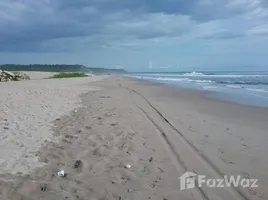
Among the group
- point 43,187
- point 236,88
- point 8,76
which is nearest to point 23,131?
point 43,187

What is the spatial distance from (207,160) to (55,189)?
2.93 meters

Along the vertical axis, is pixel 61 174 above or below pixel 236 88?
above

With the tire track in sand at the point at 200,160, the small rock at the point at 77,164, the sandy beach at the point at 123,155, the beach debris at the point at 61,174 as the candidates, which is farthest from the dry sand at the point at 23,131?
the tire track in sand at the point at 200,160

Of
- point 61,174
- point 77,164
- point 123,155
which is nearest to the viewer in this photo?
point 61,174

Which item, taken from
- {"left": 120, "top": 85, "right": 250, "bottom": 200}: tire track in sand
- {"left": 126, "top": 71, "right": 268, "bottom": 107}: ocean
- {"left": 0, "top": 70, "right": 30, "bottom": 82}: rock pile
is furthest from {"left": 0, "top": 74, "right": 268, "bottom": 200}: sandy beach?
{"left": 0, "top": 70, "right": 30, "bottom": 82}: rock pile

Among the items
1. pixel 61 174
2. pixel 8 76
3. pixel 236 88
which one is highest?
pixel 61 174

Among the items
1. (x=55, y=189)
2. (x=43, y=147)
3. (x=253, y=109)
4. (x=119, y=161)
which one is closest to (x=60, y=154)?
(x=43, y=147)

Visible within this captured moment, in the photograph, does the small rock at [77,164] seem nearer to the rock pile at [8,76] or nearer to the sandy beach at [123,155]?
the sandy beach at [123,155]

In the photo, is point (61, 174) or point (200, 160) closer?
point (61, 174)

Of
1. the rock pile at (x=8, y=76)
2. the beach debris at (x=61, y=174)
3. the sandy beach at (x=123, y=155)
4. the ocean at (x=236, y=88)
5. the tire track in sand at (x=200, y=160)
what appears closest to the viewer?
the tire track in sand at (x=200, y=160)

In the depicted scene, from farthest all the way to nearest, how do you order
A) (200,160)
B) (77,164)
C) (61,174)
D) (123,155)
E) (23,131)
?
(23,131), (123,155), (200,160), (77,164), (61,174)

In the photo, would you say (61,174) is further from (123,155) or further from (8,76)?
(8,76)

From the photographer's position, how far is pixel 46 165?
225 inches

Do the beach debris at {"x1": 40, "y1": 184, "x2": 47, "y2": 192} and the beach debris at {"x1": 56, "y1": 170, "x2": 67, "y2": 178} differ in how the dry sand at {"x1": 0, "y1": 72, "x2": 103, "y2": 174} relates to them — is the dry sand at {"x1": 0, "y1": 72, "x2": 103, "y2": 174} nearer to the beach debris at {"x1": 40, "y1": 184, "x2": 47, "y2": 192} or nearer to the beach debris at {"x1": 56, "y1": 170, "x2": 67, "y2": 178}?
the beach debris at {"x1": 56, "y1": 170, "x2": 67, "y2": 178}
